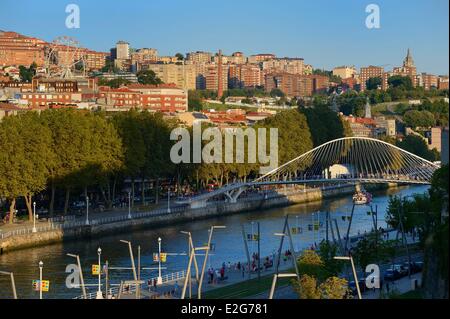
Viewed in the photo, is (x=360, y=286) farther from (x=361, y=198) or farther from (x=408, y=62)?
(x=408, y=62)

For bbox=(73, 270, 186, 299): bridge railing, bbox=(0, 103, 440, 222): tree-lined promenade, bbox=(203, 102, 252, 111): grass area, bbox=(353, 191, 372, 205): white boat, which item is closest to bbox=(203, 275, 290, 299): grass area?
bbox=(73, 270, 186, 299): bridge railing

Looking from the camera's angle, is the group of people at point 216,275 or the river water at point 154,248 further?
the river water at point 154,248

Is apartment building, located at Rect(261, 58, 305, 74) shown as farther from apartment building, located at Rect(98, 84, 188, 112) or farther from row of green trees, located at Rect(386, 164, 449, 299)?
row of green trees, located at Rect(386, 164, 449, 299)

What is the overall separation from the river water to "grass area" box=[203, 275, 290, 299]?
3.07 m

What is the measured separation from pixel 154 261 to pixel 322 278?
30.0 feet

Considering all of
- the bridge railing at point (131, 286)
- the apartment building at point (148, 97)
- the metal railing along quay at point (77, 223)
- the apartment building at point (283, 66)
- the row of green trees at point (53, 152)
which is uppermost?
the apartment building at point (283, 66)

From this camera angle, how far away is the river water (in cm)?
3538

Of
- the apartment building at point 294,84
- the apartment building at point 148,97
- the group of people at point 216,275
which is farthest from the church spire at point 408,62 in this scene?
the group of people at point 216,275

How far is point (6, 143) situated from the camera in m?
47.5

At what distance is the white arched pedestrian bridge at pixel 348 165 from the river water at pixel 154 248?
432 cm

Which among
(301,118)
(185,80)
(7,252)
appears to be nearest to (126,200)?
(7,252)

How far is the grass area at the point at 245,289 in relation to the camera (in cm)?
3061

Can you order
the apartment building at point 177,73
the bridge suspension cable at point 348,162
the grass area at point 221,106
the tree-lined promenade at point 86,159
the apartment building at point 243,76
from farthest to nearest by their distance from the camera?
the apartment building at point 243,76
the apartment building at point 177,73
the grass area at point 221,106
the bridge suspension cable at point 348,162
the tree-lined promenade at point 86,159

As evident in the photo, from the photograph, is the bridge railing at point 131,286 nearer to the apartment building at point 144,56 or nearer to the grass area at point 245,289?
the grass area at point 245,289
